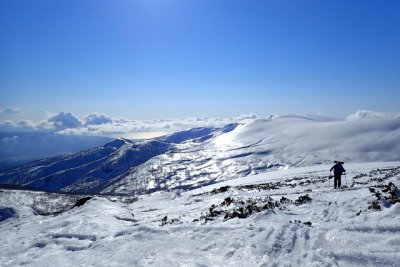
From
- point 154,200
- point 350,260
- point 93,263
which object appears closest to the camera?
point 350,260

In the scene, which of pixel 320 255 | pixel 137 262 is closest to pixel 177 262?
pixel 137 262

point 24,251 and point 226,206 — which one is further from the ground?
point 226,206

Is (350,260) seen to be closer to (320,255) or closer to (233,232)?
(320,255)

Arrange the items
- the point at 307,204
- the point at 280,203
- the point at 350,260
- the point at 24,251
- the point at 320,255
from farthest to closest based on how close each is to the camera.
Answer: the point at 280,203 < the point at 307,204 < the point at 24,251 < the point at 320,255 < the point at 350,260

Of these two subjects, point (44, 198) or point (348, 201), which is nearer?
point (348, 201)

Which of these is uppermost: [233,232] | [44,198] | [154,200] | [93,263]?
[233,232]

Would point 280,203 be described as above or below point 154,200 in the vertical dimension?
above

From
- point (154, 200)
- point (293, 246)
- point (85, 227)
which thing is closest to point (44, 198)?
point (154, 200)

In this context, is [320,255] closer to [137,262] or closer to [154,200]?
[137,262]

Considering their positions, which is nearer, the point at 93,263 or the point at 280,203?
the point at 93,263
